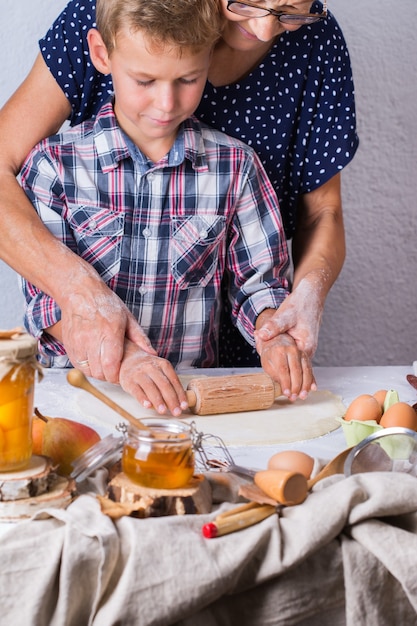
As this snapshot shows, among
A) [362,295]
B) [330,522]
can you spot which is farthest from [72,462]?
[362,295]

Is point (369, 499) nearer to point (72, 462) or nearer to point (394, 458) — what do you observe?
point (394, 458)

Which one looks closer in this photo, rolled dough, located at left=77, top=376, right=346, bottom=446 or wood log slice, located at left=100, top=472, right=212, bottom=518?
wood log slice, located at left=100, top=472, right=212, bottom=518

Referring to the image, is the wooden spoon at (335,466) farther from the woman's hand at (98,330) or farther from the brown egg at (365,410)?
the woman's hand at (98,330)

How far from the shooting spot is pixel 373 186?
9.25 feet

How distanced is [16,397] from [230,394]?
23.5 inches

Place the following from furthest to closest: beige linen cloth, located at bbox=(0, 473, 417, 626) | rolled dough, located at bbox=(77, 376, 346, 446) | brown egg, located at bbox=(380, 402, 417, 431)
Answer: rolled dough, located at bbox=(77, 376, 346, 446)
brown egg, located at bbox=(380, 402, 417, 431)
beige linen cloth, located at bbox=(0, 473, 417, 626)

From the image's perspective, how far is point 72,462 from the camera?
1.07m

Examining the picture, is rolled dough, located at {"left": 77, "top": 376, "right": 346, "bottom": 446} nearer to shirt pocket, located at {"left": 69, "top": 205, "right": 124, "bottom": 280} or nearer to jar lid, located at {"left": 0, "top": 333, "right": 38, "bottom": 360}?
shirt pocket, located at {"left": 69, "top": 205, "right": 124, "bottom": 280}

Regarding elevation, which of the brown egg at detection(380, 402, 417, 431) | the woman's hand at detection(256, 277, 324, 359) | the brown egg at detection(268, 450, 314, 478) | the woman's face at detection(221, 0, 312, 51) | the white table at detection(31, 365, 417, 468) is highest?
the woman's face at detection(221, 0, 312, 51)

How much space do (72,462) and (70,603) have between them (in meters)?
0.21

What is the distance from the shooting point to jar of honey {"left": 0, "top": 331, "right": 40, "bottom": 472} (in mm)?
976

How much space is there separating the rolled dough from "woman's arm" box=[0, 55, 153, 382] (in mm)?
69

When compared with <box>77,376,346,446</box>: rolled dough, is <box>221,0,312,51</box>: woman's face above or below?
above

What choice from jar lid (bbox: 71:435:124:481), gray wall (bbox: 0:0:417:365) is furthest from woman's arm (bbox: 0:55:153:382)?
gray wall (bbox: 0:0:417:365)
